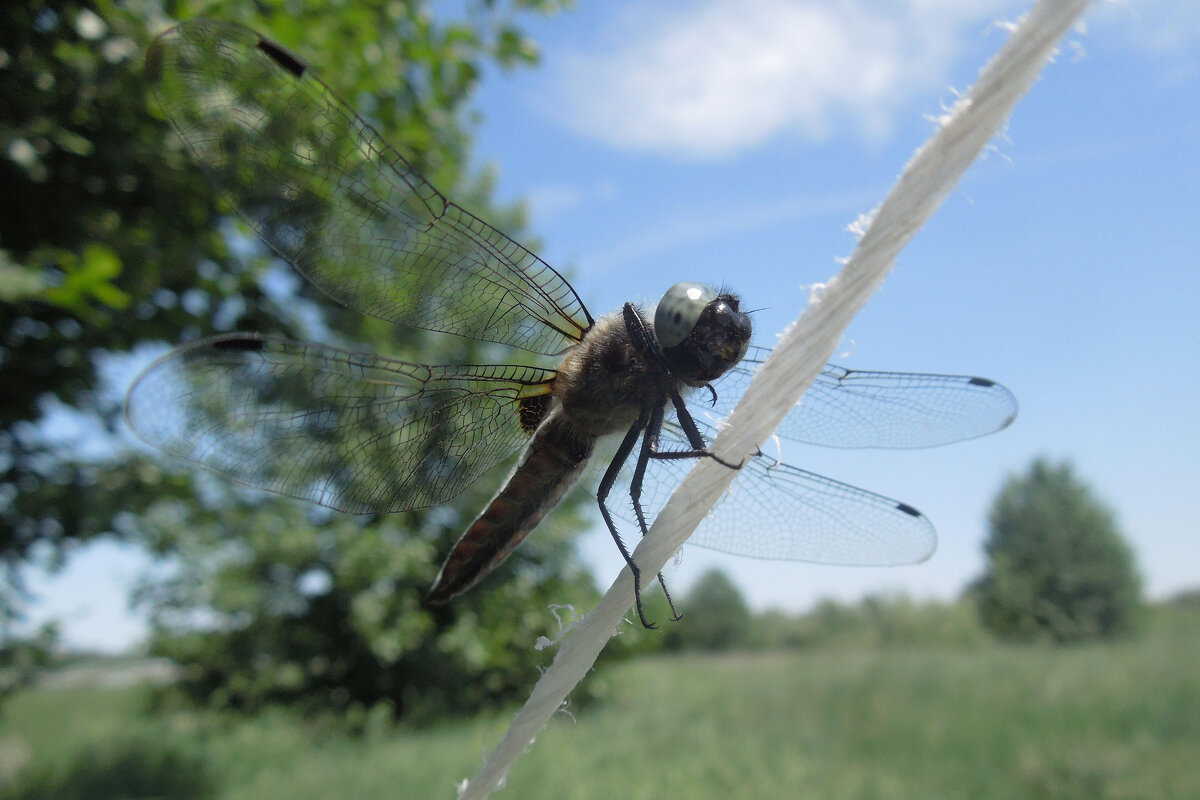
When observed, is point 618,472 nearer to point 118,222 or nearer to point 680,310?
point 680,310

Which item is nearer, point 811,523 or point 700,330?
point 700,330

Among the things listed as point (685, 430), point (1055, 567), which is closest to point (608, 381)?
point (685, 430)

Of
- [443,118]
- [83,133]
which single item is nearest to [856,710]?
[443,118]

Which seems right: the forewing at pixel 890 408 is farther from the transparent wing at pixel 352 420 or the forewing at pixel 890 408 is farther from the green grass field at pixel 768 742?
the green grass field at pixel 768 742

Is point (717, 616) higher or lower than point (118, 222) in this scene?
lower

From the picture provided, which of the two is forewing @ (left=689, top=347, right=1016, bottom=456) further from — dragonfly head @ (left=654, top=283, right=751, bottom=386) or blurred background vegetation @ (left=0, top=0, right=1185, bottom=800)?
blurred background vegetation @ (left=0, top=0, right=1185, bottom=800)

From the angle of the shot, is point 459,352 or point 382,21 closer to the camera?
point 382,21

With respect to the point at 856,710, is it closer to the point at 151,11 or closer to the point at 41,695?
the point at 151,11
